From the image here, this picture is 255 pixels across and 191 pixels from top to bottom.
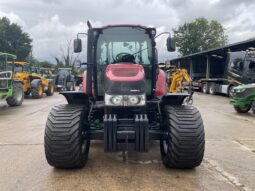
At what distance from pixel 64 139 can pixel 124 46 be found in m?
1.99

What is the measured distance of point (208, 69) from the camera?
1096 inches

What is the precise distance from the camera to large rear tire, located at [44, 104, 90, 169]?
463 cm

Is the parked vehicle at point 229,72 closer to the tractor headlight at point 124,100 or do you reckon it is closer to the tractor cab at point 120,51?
the tractor cab at point 120,51

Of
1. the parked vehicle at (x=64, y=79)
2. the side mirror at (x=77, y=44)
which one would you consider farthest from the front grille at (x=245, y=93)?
the parked vehicle at (x=64, y=79)

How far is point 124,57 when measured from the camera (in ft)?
18.6

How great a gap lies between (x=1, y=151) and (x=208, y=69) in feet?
77.7

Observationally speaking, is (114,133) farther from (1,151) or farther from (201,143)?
(1,151)

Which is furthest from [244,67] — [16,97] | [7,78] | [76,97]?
[76,97]

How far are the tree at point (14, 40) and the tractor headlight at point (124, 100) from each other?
4542 centimetres

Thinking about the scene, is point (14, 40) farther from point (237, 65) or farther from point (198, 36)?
point (237, 65)

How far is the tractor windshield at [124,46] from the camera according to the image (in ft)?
18.7

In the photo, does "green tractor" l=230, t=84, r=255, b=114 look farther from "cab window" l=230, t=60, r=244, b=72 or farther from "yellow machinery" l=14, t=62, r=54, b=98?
"yellow machinery" l=14, t=62, r=54, b=98

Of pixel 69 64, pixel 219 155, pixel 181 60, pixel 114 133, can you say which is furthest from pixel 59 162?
Result: pixel 69 64

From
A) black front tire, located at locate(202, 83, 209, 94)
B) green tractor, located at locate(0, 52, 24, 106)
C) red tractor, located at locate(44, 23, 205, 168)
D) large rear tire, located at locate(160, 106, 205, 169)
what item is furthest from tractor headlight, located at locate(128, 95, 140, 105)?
black front tire, located at locate(202, 83, 209, 94)
